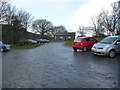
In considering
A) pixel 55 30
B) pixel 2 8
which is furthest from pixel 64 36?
pixel 2 8

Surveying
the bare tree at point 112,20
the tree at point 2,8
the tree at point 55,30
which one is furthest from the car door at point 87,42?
the tree at point 55,30

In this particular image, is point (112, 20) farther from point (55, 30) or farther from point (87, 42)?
point (55, 30)

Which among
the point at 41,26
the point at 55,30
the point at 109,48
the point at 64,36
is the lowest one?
the point at 109,48

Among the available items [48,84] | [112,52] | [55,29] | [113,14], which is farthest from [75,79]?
[55,29]

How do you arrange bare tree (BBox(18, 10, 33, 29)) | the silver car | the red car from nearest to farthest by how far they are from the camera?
the silver car
the red car
bare tree (BBox(18, 10, 33, 29))

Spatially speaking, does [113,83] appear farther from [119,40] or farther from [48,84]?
[119,40]

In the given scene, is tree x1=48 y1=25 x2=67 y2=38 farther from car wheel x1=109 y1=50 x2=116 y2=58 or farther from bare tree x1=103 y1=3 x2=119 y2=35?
car wheel x1=109 y1=50 x2=116 y2=58

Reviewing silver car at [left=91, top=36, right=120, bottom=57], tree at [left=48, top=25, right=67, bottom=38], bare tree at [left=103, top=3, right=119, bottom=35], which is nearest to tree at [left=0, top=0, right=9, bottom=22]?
silver car at [left=91, top=36, right=120, bottom=57]

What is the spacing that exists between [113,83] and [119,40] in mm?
6818

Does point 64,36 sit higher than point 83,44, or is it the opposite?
point 64,36

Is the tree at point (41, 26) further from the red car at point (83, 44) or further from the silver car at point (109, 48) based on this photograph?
the silver car at point (109, 48)

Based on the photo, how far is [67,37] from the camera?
76.6 m

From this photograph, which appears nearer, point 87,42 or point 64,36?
point 87,42

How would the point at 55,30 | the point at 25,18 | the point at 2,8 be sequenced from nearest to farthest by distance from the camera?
the point at 2,8 → the point at 25,18 → the point at 55,30
